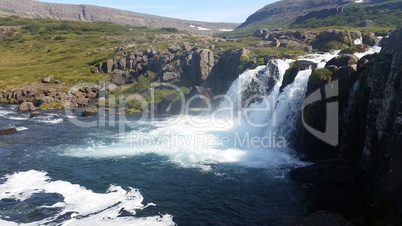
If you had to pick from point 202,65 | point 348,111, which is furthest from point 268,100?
point 202,65

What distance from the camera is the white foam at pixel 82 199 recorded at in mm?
24500

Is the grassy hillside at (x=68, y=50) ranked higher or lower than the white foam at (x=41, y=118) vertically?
higher

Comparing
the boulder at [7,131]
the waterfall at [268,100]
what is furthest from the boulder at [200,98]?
the boulder at [7,131]

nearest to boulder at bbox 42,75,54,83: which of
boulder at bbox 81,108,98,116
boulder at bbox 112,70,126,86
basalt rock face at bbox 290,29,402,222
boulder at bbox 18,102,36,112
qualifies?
boulder at bbox 112,70,126,86

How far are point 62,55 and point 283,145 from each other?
432 feet

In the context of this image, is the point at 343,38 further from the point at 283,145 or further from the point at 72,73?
the point at 72,73

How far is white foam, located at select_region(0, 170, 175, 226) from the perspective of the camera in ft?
80.4

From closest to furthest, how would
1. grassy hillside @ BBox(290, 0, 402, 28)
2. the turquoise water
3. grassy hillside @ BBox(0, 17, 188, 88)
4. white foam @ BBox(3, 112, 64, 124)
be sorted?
1. the turquoise water
2. white foam @ BBox(3, 112, 64, 124)
3. grassy hillside @ BBox(0, 17, 188, 88)
4. grassy hillside @ BBox(290, 0, 402, 28)

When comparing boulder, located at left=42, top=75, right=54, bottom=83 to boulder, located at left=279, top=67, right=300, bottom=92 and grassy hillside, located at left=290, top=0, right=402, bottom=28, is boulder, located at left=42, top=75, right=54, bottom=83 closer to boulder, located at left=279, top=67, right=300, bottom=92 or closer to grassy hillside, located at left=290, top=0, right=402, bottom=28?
boulder, located at left=279, top=67, right=300, bottom=92

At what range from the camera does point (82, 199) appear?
28.3 metres

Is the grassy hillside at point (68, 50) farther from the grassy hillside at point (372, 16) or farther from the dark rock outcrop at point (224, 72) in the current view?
the grassy hillside at point (372, 16)

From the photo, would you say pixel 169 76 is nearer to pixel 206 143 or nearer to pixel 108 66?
pixel 108 66

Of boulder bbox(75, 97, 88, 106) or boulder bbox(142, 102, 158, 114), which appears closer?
boulder bbox(142, 102, 158, 114)

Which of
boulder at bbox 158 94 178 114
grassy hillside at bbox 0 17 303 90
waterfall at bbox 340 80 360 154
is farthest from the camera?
grassy hillside at bbox 0 17 303 90
